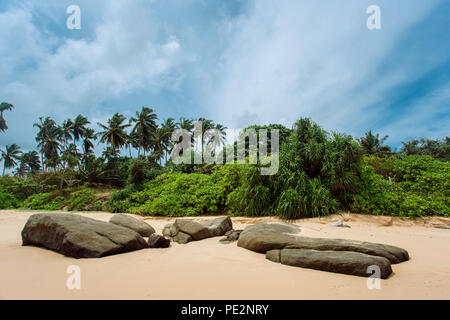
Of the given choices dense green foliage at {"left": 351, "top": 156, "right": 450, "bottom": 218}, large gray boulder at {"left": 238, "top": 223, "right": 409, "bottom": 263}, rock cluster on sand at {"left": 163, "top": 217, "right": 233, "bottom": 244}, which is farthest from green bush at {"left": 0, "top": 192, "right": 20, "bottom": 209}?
dense green foliage at {"left": 351, "top": 156, "right": 450, "bottom": 218}

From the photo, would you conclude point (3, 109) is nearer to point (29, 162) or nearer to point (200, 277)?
point (29, 162)

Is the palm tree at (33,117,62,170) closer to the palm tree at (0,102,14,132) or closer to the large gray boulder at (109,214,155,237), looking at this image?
the palm tree at (0,102,14,132)

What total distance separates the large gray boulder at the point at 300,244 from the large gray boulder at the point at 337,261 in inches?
8.6

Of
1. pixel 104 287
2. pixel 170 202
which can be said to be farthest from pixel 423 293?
pixel 170 202

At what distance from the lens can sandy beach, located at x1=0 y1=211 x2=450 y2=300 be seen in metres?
1.91

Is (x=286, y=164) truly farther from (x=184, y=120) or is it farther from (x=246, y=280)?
(x=184, y=120)

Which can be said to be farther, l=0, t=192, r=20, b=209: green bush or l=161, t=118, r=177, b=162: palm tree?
l=161, t=118, r=177, b=162: palm tree

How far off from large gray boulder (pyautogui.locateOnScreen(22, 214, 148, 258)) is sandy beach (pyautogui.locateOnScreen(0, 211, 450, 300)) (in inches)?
5.9

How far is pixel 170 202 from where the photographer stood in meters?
9.66

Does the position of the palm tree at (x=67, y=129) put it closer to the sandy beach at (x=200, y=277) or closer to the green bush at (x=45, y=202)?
the green bush at (x=45, y=202)

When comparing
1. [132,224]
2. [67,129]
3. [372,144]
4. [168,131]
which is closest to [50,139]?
[67,129]

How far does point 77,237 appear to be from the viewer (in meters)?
3.21
